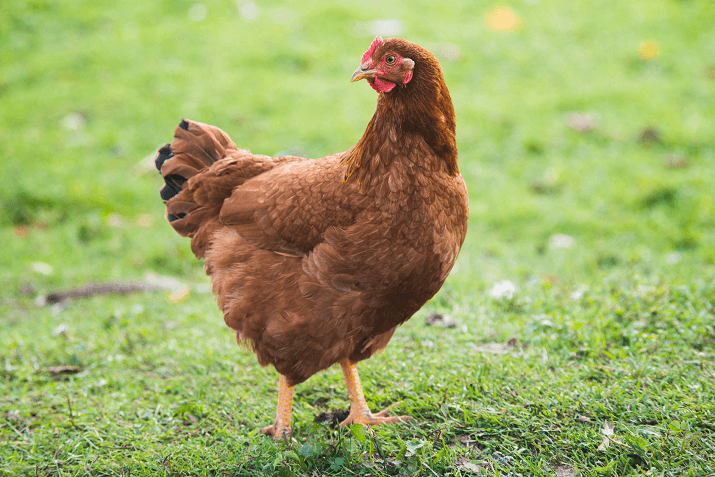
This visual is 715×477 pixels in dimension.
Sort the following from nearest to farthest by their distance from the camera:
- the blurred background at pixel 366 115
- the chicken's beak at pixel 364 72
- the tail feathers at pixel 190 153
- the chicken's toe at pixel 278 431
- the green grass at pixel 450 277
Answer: the chicken's beak at pixel 364 72 < the green grass at pixel 450 277 < the chicken's toe at pixel 278 431 < the tail feathers at pixel 190 153 < the blurred background at pixel 366 115

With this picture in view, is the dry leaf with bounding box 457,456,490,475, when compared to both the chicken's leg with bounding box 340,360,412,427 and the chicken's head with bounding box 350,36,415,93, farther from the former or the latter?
the chicken's head with bounding box 350,36,415,93

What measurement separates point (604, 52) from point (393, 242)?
7442 mm

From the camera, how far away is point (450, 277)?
16.6 ft

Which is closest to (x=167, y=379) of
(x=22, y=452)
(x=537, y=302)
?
(x=22, y=452)

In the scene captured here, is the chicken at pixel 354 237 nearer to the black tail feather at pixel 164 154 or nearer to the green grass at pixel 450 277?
the green grass at pixel 450 277

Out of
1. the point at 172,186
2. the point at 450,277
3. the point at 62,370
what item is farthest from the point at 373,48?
the point at 62,370

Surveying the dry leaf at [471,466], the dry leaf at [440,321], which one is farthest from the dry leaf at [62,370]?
the dry leaf at [471,466]

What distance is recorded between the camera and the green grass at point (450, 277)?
2963 millimetres

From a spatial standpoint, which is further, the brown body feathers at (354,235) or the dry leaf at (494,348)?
the dry leaf at (494,348)

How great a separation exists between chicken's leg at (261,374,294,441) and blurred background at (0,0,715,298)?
2.16 meters

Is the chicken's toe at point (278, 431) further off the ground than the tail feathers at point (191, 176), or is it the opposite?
the tail feathers at point (191, 176)

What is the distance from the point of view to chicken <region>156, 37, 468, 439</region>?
2.75 m

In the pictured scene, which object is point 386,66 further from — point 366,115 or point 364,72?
A: point 366,115

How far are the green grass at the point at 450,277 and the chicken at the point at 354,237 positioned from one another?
0.50 metres
